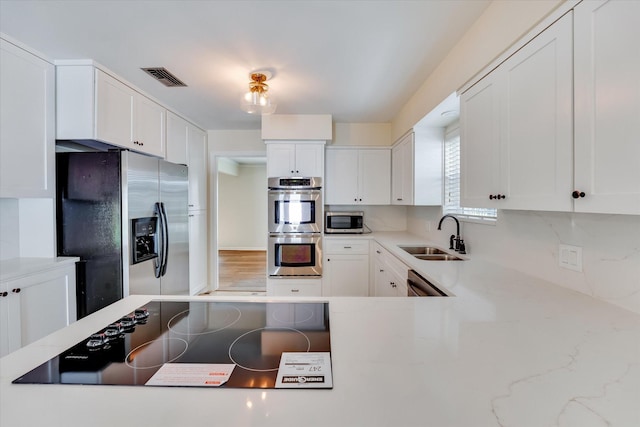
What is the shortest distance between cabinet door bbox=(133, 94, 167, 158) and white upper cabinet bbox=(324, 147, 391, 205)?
1.97 metres

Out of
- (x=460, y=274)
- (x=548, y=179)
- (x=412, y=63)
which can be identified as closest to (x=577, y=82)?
(x=548, y=179)

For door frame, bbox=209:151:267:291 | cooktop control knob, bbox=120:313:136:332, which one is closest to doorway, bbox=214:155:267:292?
door frame, bbox=209:151:267:291

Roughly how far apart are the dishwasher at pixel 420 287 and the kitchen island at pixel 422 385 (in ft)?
1.48

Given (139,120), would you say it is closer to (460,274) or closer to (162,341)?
(162,341)

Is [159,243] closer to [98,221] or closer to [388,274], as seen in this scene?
[98,221]

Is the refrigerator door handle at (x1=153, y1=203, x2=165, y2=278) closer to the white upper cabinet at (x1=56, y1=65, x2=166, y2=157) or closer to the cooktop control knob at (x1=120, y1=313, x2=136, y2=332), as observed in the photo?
the white upper cabinet at (x1=56, y1=65, x2=166, y2=157)

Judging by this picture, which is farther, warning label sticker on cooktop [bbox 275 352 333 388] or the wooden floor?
the wooden floor

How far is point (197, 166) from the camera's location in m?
3.78

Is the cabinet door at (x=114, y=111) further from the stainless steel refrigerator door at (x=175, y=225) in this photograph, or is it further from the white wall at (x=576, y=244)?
the white wall at (x=576, y=244)

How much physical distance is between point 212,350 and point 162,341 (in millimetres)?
184

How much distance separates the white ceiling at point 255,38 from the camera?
1.58m

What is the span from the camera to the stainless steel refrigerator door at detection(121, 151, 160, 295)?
2.16 meters

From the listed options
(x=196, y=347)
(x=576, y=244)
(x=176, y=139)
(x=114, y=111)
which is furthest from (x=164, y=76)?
(x=576, y=244)

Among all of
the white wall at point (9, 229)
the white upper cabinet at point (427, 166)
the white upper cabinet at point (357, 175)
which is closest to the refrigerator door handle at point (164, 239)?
Answer: the white wall at point (9, 229)
